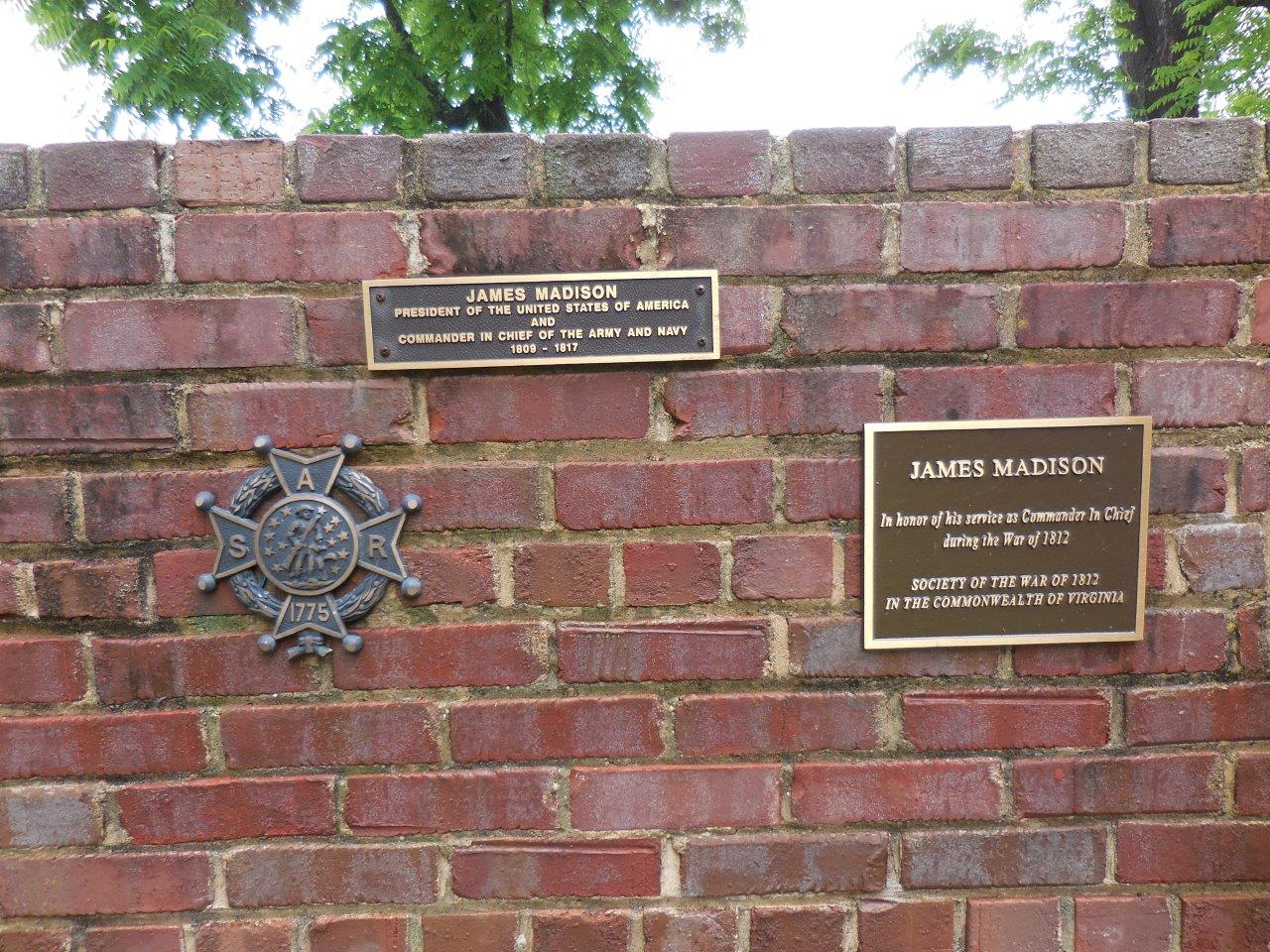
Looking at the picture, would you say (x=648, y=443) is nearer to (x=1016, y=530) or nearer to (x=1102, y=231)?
(x=1016, y=530)

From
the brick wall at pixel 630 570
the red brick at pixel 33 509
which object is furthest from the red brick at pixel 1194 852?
the red brick at pixel 33 509

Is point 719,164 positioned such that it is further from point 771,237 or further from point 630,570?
point 630,570

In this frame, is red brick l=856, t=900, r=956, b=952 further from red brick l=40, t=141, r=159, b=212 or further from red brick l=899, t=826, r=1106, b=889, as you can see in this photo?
red brick l=40, t=141, r=159, b=212

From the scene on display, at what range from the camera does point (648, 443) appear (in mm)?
1234

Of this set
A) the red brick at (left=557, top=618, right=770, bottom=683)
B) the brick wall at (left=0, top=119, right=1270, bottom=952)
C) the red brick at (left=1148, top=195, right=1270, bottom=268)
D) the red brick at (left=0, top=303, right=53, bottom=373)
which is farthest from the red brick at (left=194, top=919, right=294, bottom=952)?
the red brick at (left=1148, top=195, right=1270, bottom=268)

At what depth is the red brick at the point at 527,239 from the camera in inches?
46.8

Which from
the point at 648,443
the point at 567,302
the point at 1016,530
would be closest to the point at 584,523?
the point at 648,443

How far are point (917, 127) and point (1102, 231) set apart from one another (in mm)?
347

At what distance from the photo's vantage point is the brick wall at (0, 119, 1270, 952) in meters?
1.19

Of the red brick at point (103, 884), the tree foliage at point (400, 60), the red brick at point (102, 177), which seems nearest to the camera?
the red brick at point (102, 177)

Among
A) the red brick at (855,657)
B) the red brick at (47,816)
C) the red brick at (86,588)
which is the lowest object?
the red brick at (47,816)

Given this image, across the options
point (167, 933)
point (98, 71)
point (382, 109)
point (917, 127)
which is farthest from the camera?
point (382, 109)

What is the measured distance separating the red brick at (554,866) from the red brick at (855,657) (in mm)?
425

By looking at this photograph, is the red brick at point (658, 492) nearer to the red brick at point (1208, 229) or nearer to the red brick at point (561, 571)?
the red brick at point (561, 571)
